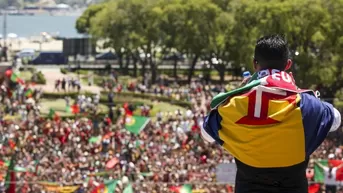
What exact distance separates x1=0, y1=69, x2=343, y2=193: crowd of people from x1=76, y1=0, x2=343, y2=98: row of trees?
6.11 metres

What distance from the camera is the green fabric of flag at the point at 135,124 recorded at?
22.8 m

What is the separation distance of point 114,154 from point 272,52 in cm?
1675

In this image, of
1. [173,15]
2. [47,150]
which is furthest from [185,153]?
[173,15]

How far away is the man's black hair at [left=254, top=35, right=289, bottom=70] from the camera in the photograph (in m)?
3.44

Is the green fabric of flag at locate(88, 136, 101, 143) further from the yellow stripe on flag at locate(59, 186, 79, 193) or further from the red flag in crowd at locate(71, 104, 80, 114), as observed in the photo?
the yellow stripe on flag at locate(59, 186, 79, 193)

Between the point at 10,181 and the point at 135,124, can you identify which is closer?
the point at 10,181

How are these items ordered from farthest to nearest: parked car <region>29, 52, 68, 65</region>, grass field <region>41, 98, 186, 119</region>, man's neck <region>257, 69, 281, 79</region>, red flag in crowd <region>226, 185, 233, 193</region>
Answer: parked car <region>29, 52, 68, 65</region>
grass field <region>41, 98, 186, 119</region>
red flag in crowd <region>226, 185, 233, 193</region>
man's neck <region>257, 69, 281, 79</region>

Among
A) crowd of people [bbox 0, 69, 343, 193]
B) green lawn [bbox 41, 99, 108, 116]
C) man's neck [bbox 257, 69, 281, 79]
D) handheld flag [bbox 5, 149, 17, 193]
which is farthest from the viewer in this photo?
green lawn [bbox 41, 99, 108, 116]

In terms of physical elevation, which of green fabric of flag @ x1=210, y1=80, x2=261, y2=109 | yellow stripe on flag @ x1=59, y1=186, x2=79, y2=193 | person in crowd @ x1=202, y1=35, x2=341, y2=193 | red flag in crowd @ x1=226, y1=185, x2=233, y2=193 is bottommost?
yellow stripe on flag @ x1=59, y1=186, x2=79, y2=193

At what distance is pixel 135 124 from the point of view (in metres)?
23.0

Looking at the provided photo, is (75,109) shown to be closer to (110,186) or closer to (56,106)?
(56,106)

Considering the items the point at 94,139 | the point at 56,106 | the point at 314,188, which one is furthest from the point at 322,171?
the point at 56,106

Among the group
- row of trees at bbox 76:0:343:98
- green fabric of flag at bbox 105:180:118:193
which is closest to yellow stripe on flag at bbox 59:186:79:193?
green fabric of flag at bbox 105:180:118:193

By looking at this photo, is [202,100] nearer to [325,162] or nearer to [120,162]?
[120,162]
